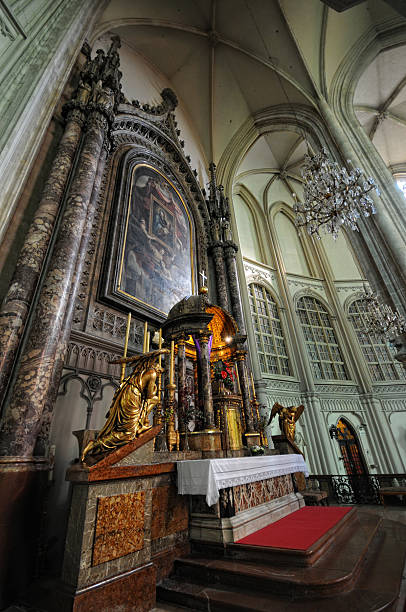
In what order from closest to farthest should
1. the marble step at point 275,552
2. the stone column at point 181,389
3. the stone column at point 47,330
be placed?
1. the marble step at point 275,552
2. the stone column at point 47,330
3. the stone column at point 181,389

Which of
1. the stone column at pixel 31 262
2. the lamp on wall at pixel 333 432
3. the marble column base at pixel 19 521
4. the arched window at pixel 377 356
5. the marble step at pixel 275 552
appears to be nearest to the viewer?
the marble step at pixel 275 552

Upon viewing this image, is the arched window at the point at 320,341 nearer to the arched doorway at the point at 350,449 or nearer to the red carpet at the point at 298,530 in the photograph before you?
the arched doorway at the point at 350,449

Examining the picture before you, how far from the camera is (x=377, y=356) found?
48.3 feet

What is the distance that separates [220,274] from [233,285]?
1.95 feet

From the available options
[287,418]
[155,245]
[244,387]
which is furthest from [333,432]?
[155,245]

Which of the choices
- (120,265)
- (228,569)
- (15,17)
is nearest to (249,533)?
(228,569)

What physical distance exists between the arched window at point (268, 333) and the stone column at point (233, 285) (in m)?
4.77

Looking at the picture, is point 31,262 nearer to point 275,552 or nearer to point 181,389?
point 181,389

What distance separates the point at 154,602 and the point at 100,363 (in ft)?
10.8

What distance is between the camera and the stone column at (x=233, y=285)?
29.2 ft

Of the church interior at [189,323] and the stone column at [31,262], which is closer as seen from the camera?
the church interior at [189,323]

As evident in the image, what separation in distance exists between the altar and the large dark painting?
3.86 m

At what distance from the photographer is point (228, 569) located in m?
2.29

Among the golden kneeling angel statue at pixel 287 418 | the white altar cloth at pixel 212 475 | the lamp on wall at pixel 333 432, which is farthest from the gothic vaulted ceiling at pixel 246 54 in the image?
the lamp on wall at pixel 333 432
